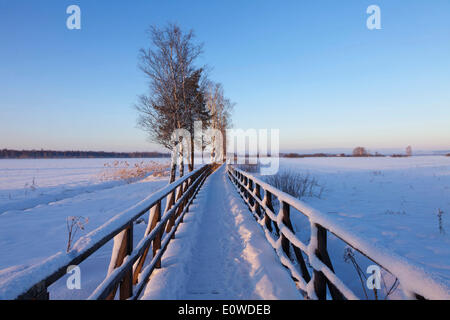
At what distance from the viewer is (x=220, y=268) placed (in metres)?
3.63

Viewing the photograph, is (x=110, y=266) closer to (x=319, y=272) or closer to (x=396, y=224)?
(x=319, y=272)

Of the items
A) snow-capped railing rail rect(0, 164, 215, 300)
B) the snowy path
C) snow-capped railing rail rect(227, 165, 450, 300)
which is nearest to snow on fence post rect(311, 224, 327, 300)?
snow-capped railing rail rect(227, 165, 450, 300)

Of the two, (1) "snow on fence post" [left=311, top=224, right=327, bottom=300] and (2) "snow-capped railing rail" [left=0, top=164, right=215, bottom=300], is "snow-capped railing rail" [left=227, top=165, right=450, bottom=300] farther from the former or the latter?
(2) "snow-capped railing rail" [left=0, top=164, right=215, bottom=300]

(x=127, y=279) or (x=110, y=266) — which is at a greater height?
(x=110, y=266)

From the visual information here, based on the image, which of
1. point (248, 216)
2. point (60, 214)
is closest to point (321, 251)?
point (248, 216)

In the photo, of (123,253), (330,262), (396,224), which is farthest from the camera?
(396,224)

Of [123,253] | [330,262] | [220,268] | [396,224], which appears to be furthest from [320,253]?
[396,224]

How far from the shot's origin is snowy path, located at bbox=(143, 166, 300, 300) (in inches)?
115

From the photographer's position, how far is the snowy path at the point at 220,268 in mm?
2912

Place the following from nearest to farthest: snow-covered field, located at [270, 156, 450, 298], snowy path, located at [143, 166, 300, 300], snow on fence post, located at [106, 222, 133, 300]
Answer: snow on fence post, located at [106, 222, 133, 300], snowy path, located at [143, 166, 300, 300], snow-covered field, located at [270, 156, 450, 298]

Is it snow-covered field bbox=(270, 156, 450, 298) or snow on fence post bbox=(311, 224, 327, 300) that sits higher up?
snow on fence post bbox=(311, 224, 327, 300)
